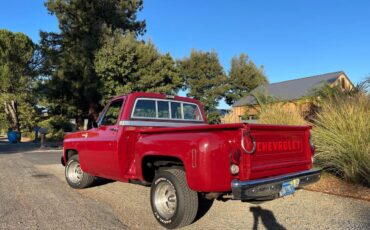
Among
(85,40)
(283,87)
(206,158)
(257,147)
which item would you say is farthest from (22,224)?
(283,87)

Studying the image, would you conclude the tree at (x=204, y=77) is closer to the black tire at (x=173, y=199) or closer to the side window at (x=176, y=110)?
the side window at (x=176, y=110)

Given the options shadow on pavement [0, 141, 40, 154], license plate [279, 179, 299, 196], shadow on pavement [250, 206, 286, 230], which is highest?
shadow on pavement [0, 141, 40, 154]

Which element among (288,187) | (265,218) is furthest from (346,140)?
(288,187)

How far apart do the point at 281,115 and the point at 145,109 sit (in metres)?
5.06

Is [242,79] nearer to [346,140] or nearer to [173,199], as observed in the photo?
[346,140]

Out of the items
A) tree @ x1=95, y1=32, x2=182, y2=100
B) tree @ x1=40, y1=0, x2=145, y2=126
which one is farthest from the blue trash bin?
tree @ x1=95, y1=32, x2=182, y2=100

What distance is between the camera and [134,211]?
18.1ft

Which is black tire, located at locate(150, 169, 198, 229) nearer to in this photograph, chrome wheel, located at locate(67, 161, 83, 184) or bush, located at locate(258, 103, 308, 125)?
chrome wheel, located at locate(67, 161, 83, 184)

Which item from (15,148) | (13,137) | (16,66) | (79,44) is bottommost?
(15,148)

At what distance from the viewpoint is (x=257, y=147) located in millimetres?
4324

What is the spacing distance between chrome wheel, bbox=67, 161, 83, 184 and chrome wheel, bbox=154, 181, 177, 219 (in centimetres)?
310

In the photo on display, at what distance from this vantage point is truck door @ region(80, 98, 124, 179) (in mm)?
5781

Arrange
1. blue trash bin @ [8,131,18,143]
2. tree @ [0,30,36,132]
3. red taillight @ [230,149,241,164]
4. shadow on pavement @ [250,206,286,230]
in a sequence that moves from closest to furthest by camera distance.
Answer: red taillight @ [230,149,241,164], shadow on pavement @ [250,206,286,230], blue trash bin @ [8,131,18,143], tree @ [0,30,36,132]

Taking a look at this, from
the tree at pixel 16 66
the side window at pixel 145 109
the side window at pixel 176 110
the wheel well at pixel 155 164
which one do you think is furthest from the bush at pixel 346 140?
the tree at pixel 16 66
